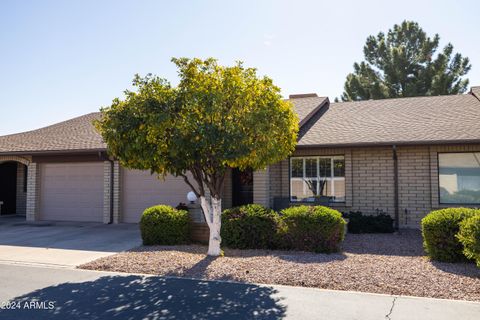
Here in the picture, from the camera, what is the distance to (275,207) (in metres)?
13.3

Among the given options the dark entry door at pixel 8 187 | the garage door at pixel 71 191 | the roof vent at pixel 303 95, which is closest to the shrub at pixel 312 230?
the garage door at pixel 71 191

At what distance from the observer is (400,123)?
44.3ft

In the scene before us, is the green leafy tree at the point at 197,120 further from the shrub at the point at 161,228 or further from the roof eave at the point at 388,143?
the roof eave at the point at 388,143

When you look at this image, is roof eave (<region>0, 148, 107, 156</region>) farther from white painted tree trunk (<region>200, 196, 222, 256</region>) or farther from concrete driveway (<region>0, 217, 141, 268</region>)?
white painted tree trunk (<region>200, 196, 222, 256</region>)

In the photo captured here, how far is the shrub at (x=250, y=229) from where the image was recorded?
31.0 ft

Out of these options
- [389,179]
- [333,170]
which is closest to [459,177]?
[389,179]

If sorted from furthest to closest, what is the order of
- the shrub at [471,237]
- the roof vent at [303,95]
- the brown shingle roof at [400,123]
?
the roof vent at [303,95] < the brown shingle roof at [400,123] < the shrub at [471,237]

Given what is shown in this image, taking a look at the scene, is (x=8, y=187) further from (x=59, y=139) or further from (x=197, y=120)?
(x=197, y=120)

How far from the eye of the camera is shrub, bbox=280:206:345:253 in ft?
29.4

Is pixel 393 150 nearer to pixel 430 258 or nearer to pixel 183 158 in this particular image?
pixel 430 258

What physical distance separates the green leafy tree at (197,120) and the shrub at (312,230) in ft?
5.45

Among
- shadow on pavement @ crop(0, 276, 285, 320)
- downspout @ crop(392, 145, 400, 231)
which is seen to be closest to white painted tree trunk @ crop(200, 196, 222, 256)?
shadow on pavement @ crop(0, 276, 285, 320)

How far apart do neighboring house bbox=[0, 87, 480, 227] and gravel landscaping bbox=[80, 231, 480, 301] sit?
2.90m

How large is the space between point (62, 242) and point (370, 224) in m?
8.93
